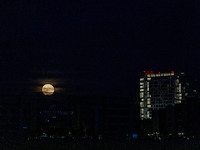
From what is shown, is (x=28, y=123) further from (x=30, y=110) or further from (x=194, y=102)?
(x=194, y=102)

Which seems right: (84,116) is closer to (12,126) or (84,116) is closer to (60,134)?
(60,134)

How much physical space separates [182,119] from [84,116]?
4983cm

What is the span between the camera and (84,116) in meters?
186

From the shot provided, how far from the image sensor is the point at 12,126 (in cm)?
18650

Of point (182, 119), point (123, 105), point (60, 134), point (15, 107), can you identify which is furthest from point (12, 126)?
point (182, 119)

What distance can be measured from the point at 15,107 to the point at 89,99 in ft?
123

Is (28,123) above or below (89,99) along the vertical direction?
below

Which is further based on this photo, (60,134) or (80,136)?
(60,134)

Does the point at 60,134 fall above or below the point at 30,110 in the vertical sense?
below

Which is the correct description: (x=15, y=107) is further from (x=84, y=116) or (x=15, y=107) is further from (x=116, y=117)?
(x=116, y=117)

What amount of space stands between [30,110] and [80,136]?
33.5 metres

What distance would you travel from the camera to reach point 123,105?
602 feet

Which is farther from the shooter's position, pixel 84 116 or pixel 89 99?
pixel 89 99

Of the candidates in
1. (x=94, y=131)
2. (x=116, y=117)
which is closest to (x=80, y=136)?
(x=94, y=131)
